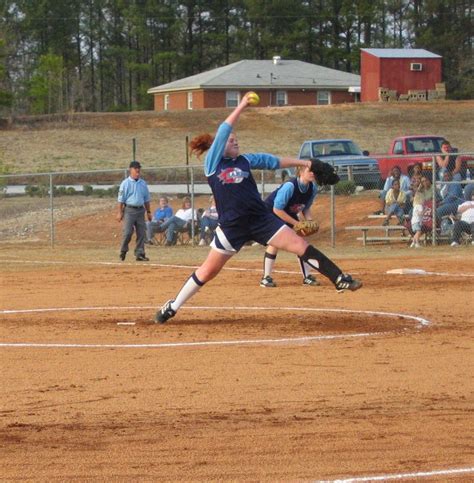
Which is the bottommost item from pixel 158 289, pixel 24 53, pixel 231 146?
pixel 158 289

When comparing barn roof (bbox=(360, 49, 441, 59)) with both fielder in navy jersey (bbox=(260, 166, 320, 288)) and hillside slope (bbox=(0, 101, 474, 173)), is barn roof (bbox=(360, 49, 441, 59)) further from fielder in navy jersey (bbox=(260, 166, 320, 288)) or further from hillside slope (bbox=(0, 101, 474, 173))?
fielder in navy jersey (bbox=(260, 166, 320, 288))

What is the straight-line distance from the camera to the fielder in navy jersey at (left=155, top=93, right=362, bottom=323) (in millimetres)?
11969

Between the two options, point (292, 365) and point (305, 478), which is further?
point (292, 365)

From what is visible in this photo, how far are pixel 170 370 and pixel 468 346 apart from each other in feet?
9.44

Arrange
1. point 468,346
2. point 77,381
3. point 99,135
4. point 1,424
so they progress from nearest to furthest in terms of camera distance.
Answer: point 1,424 → point 77,381 → point 468,346 → point 99,135

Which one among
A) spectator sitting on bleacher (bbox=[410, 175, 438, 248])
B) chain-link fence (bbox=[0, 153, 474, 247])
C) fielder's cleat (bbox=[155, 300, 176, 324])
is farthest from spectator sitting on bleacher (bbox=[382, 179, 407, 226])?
fielder's cleat (bbox=[155, 300, 176, 324])

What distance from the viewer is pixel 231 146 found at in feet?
38.9

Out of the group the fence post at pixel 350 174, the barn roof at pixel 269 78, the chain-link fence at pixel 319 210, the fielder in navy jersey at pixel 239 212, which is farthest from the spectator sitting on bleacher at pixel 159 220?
the barn roof at pixel 269 78

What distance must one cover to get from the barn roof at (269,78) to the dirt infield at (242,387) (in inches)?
2514

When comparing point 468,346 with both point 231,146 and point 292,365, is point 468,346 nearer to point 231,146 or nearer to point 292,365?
point 292,365

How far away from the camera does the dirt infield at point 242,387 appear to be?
6.98 m

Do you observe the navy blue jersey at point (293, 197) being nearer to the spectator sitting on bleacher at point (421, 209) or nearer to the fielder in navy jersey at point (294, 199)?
the fielder in navy jersey at point (294, 199)

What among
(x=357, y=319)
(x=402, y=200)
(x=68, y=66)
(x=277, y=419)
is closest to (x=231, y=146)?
(x=357, y=319)

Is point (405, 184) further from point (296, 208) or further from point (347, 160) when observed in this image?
point (296, 208)
